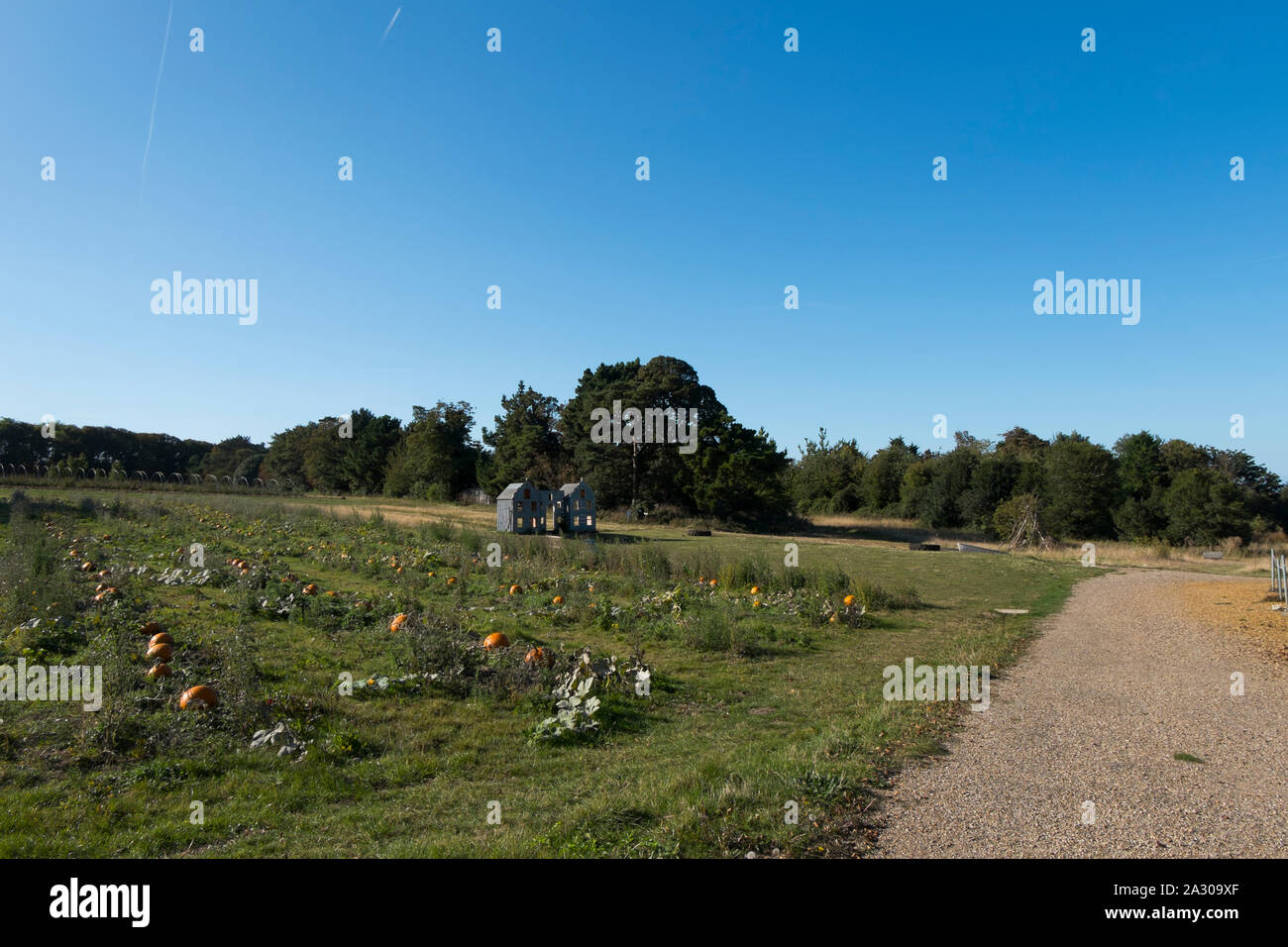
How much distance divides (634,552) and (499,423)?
1615 inches

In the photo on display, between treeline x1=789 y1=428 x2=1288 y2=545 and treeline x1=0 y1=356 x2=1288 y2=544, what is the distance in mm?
115

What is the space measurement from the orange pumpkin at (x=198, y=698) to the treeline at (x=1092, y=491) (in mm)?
41181

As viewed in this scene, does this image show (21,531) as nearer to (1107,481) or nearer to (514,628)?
(514,628)

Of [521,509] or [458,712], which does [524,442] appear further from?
[458,712]

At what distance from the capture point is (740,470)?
4281 centimetres

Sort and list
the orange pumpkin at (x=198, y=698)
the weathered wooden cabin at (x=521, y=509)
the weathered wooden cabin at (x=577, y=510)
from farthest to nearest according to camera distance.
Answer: the weathered wooden cabin at (x=577, y=510), the weathered wooden cabin at (x=521, y=509), the orange pumpkin at (x=198, y=698)

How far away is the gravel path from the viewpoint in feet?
14.6

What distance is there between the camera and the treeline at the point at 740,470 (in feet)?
145

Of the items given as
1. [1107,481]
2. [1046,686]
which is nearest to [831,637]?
[1046,686]

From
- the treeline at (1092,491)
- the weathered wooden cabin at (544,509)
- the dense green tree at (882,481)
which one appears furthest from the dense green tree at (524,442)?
the dense green tree at (882,481)

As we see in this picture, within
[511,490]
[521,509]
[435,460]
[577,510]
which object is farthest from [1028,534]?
[435,460]

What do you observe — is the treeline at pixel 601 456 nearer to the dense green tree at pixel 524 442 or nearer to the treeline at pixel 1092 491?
the dense green tree at pixel 524 442

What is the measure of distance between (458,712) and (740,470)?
36.5 meters

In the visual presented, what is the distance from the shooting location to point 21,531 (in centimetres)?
1638
